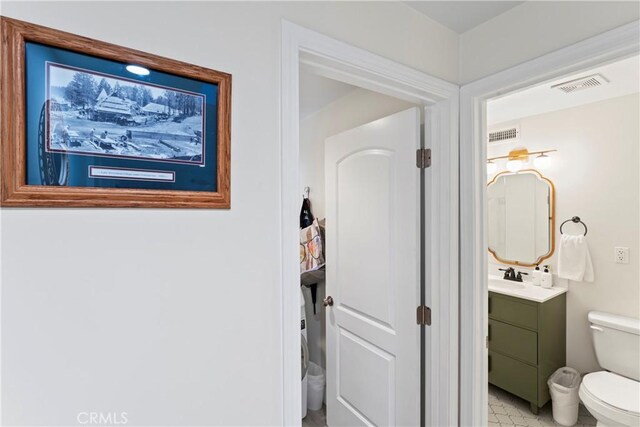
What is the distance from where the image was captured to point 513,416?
7.67 feet

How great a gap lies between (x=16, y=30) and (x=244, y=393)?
3.31 feet

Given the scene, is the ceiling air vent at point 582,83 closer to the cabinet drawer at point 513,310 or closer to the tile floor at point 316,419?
the cabinet drawer at point 513,310

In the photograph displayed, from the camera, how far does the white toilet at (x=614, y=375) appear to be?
181 centimetres

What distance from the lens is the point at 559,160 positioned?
2611mm

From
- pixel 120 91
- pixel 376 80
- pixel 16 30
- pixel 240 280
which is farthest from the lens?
pixel 376 80

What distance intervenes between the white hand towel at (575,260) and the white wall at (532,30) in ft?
6.10

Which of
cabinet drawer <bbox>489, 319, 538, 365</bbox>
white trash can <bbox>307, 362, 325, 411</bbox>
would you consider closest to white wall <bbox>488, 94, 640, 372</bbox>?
cabinet drawer <bbox>489, 319, 538, 365</bbox>

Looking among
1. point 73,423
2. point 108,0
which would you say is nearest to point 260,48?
point 108,0

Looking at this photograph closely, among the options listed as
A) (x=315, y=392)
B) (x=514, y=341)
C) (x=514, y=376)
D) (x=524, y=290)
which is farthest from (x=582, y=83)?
(x=315, y=392)

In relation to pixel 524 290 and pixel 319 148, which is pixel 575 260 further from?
pixel 319 148

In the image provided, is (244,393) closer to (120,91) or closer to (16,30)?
(120,91)

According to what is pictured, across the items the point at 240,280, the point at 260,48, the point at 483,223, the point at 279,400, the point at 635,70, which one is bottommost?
the point at 279,400

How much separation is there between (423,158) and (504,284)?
1914mm

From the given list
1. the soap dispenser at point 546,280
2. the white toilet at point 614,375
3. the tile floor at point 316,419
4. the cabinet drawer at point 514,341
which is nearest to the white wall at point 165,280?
the tile floor at point 316,419
